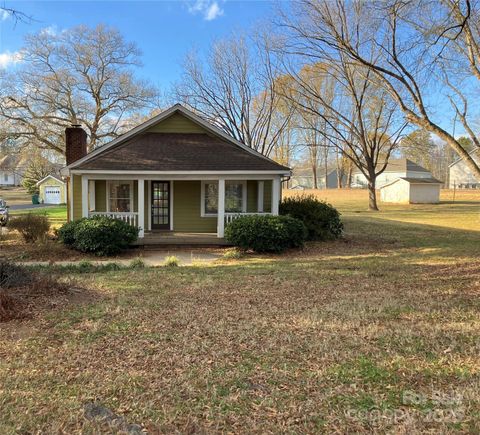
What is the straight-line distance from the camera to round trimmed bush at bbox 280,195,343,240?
544 inches

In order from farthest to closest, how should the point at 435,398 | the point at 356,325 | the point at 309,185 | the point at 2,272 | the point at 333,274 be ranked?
the point at 309,185 → the point at 333,274 → the point at 2,272 → the point at 356,325 → the point at 435,398

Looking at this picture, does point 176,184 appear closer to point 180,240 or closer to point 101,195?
point 180,240

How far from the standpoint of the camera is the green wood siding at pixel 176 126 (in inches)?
586

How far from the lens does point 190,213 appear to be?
14.5 metres

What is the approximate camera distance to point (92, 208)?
1405 centimetres

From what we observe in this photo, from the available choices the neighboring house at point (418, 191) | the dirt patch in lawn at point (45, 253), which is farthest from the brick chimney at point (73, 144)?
the neighboring house at point (418, 191)

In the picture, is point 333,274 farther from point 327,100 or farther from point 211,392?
point 327,100

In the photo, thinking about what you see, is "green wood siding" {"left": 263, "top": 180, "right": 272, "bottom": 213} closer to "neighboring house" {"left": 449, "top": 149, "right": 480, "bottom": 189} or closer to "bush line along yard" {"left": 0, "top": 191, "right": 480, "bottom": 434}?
"bush line along yard" {"left": 0, "top": 191, "right": 480, "bottom": 434}

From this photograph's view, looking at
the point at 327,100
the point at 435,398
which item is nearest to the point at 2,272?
the point at 435,398

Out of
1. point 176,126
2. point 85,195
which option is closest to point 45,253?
point 85,195

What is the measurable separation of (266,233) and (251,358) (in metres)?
7.57

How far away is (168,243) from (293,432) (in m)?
10.5

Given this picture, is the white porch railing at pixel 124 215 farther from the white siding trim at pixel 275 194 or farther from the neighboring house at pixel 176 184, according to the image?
the white siding trim at pixel 275 194

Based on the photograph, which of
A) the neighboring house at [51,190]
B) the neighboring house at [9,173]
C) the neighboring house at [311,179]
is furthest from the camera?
the neighboring house at [311,179]
